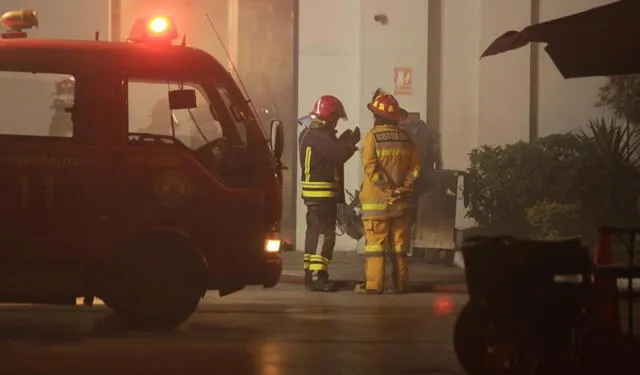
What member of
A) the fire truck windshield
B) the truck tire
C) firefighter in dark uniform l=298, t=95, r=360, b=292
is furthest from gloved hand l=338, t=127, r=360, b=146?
the truck tire

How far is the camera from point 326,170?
1248 cm

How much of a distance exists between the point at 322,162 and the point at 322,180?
0.18 metres

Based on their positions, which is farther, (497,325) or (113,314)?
(113,314)

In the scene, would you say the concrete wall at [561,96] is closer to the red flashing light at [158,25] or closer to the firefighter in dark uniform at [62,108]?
the red flashing light at [158,25]

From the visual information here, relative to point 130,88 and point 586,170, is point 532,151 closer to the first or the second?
point 586,170

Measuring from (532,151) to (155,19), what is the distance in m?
6.45

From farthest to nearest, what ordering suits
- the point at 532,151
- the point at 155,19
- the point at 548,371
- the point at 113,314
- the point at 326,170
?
the point at 532,151 → the point at 326,170 → the point at 113,314 → the point at 155,19 → the point at 548,371

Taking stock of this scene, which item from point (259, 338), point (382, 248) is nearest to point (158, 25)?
point (259, 338)

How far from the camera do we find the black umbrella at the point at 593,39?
7465 millimetres

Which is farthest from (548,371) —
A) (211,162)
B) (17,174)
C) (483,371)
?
(17,174)

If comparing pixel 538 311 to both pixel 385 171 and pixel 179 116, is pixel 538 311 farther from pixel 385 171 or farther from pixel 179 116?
pixel 385 171

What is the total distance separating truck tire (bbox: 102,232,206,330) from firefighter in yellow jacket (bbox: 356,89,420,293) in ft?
9.89

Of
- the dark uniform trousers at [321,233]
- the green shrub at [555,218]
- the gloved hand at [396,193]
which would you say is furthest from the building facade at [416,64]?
the gloved hand at [396,193]

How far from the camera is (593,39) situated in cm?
768
